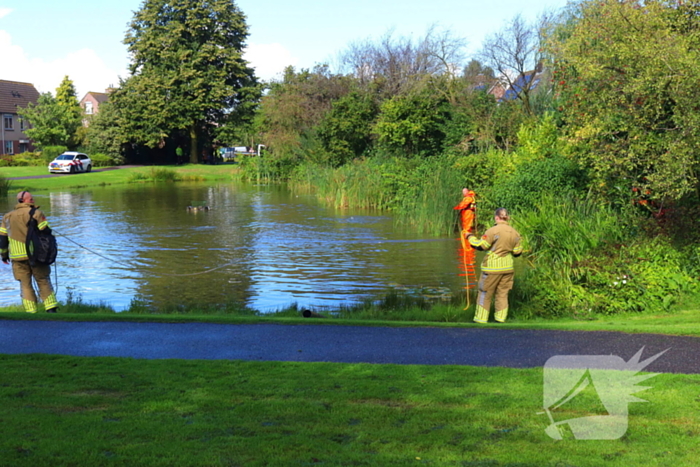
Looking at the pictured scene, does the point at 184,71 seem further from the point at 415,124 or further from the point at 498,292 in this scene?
the point at 498,292

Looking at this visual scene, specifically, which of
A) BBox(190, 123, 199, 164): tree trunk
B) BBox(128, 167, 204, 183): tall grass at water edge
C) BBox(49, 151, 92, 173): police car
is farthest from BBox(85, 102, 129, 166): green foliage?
BBox(128, 167, 204, 183): tall grass at water edge

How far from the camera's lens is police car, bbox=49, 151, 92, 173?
2345 inches

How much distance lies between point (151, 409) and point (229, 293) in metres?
10.0

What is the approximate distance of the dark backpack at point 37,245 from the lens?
41.4ft

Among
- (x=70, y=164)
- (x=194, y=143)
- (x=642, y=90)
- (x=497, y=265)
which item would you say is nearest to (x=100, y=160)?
(x=194, y=143)

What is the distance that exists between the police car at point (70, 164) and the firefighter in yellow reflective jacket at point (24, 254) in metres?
49.6

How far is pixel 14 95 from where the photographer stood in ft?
289

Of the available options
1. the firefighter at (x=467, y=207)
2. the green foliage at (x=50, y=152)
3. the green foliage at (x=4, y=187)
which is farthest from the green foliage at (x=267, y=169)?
the firefighter at (x=467, y=207)

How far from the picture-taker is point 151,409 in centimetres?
668

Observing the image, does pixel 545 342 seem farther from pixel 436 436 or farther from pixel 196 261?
pixel 196 261

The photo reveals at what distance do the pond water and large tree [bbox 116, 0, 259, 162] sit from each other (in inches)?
1317

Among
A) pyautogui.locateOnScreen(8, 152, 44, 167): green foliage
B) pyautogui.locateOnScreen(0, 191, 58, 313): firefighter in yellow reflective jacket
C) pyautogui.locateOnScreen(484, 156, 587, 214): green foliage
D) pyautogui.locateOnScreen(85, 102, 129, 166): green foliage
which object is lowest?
pyautogui.locateOnScreen(0, 191, 58, 313): firefighter in yellow reflective jacket

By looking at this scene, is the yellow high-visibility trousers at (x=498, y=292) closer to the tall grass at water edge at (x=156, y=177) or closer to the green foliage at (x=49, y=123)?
the tall grass at water edge at (x=156, y=177)

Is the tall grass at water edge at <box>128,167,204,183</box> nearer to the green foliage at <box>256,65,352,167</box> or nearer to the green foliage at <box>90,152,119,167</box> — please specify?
the green foliage at <box>256,65,352,167</box>
